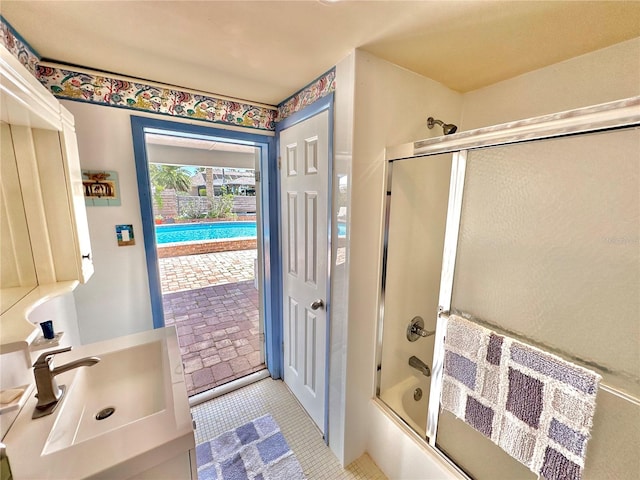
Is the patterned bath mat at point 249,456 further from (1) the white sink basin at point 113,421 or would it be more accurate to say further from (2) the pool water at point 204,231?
(2) the pool water at point 204,231

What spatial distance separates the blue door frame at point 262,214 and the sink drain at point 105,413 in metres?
0.63

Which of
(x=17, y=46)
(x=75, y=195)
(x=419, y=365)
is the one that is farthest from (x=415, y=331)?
(x=17, y=46)

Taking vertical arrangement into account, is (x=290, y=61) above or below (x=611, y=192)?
above

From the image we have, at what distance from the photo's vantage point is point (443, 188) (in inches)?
62.4

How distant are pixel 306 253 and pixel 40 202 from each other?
1.19m

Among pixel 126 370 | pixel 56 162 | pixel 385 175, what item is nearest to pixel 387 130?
pixel 385 175

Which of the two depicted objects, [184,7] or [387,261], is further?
[387,261]

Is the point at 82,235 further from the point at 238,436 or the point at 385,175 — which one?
the point at 238,436

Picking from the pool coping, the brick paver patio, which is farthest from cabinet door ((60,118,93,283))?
the pool coping

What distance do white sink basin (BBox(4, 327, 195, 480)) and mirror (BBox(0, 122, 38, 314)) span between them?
43 centimetres

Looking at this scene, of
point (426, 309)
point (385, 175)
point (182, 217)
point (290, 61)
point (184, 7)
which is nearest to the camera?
point (184, 7)

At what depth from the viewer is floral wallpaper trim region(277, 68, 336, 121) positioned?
1.30 meters

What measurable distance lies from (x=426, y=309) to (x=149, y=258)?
1.77 m

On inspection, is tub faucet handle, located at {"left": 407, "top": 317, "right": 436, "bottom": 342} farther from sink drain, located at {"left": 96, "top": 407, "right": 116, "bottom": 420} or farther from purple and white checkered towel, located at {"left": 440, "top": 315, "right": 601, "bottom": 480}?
sink drain, located at {"left": 96, "top": 407, "right": 116, "bottom": 420}
